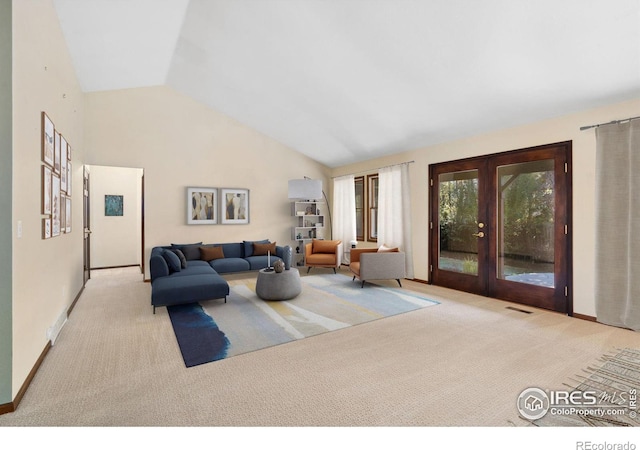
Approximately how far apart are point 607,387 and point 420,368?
128 centimetres

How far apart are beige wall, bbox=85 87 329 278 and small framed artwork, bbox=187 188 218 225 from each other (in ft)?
0.38

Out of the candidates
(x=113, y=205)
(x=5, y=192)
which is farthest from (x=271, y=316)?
(x=113, y=205)

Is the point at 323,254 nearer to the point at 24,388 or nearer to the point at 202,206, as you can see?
the point at 202,206

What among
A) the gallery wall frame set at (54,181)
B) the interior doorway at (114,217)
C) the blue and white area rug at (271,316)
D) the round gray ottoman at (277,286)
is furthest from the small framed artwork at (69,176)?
the interior doorway at (114,217)

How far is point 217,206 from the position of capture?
6.85m

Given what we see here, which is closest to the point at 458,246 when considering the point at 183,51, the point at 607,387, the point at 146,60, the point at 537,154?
the point at 537,154

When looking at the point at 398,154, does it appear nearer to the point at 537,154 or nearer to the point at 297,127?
the point at 297,127

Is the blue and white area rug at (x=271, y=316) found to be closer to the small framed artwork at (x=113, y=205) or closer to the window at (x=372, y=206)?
the window at (x=372, y=206)

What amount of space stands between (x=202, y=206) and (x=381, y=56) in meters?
4.66

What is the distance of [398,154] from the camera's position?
20.8 feet

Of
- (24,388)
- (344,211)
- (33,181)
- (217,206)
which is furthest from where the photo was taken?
(344,211)

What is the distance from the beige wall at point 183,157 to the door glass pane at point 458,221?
3654 mm
